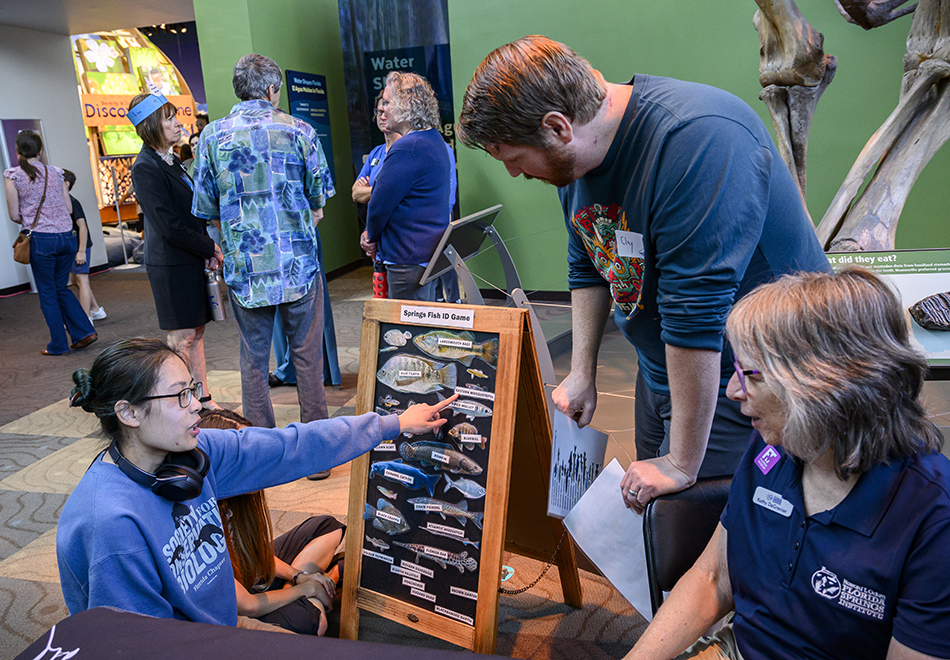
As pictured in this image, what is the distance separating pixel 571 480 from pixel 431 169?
6.97 ft

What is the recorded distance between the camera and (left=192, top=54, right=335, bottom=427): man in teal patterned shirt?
10.1 feet

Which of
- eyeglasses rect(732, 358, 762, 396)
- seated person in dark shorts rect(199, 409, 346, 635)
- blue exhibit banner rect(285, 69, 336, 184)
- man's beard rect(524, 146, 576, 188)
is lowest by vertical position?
seated person in dark shorts rect(199, 409, 346, 635)

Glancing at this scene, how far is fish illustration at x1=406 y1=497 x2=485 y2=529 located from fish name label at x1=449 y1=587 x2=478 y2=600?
18cm

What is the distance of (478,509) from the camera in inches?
73.2

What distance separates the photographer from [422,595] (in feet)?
6.45

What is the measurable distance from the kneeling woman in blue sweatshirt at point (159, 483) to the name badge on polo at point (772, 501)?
3.50ft

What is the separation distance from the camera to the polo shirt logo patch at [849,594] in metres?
1.01

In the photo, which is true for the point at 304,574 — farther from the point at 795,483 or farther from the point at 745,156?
the point at 745,156

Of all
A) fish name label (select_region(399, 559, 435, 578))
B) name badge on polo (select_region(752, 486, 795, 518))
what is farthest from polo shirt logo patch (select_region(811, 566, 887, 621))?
fish name label (select_region(399, 559, 435, 578))

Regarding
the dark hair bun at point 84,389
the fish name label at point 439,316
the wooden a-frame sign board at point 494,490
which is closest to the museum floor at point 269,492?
the wooden a-frame sign board at point 494,490

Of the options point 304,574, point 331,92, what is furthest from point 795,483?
point 331,92

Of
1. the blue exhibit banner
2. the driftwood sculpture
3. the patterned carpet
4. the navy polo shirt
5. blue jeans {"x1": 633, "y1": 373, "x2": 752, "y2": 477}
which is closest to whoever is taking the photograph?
the navy polo shirt

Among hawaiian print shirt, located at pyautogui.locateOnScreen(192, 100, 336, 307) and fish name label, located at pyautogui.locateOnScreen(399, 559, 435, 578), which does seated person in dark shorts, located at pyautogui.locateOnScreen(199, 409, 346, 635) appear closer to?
fish name label, located at pyautogui.locateOnScreen(399, 559, 435, 578)

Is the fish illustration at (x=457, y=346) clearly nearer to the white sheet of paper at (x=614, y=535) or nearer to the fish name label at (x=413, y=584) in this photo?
the white sheet of paper at (x=614, y=535)
